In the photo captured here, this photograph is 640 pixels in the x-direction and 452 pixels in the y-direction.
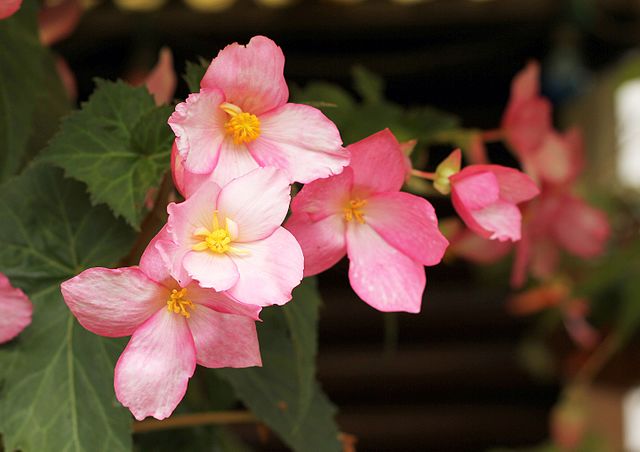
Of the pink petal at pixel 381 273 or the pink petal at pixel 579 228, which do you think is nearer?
the pink petal at pixel 381 273

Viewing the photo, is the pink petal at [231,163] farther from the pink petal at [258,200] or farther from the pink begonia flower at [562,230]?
the pink begonia flower at [562,230]

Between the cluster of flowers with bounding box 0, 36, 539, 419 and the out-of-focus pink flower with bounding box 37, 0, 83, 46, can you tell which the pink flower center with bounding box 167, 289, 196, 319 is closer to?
the cluster of flowers with bounding box 0, 36, 539, 419

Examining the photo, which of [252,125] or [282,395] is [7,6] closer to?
[252,125]

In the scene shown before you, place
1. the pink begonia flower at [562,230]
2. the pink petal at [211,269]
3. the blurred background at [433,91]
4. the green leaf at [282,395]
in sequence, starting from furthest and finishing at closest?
the blurred background at [433,91] < the pink begonia flower at [562,230] < the green leaf at [282,395] < the pink petal at [211,269]

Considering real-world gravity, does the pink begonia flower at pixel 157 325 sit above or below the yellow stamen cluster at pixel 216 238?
below

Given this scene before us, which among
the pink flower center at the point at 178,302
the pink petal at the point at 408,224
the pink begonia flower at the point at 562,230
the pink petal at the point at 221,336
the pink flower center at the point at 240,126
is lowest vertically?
the pink begonia flower at the point at 562,230

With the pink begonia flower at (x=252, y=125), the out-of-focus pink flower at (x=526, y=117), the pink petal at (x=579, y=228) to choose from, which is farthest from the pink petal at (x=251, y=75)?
the pink petal at (x=579, y=228)
